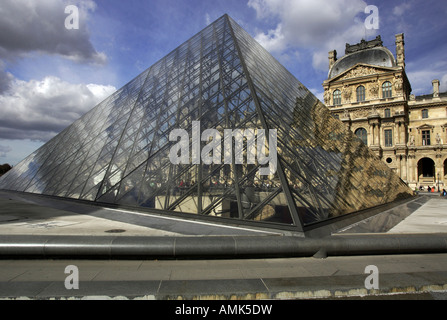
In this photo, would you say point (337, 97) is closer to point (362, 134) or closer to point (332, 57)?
point (362, 134)

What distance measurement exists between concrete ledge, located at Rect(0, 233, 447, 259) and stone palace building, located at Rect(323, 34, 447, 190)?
4814 cm

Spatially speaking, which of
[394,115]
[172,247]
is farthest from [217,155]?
[394,115]

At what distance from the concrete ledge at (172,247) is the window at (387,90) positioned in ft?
176

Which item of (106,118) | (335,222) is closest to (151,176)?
(335,222)

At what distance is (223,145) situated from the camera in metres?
8.78

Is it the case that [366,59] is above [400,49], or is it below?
below

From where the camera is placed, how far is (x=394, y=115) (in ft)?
153

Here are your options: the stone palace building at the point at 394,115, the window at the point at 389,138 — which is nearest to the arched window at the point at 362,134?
the stone palace building at the point at 394,115

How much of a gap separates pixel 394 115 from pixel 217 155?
161 ft

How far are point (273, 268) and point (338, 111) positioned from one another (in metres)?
54.3

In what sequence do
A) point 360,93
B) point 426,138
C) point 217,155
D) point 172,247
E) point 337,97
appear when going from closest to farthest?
point 172,247, point 217,155, point 426,138, point 360,93, point 337,97

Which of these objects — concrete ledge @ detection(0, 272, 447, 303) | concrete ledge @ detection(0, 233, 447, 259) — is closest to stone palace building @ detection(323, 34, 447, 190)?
concrete ledge @ detection(0, 233, 447, 259)
